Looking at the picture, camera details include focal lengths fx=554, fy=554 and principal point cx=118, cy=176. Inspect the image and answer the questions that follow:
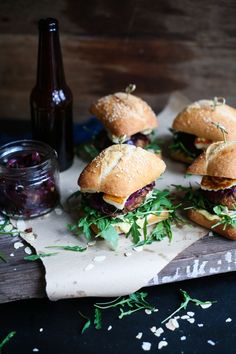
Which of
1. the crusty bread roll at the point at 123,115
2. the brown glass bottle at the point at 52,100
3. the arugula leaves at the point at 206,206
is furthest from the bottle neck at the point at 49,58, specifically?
the arugula leaves at the point at 206,206

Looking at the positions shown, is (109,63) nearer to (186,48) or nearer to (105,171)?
(186,48)

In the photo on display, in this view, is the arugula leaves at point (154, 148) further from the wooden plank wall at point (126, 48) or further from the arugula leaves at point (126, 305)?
the arugula leaves at point (126, 305)

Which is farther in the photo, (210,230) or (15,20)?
(15,20)

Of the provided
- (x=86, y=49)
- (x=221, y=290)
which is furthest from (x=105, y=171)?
(x=86, y=49)

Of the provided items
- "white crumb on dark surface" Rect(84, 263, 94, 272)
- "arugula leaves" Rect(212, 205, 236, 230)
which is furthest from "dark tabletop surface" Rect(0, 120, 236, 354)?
"arugula leaves" Rect(212, 205, 236, 230)

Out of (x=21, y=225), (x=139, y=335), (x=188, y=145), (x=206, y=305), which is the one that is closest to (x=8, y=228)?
(x=21, y=225)

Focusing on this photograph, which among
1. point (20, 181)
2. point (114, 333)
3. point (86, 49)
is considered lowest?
point (114, 333)

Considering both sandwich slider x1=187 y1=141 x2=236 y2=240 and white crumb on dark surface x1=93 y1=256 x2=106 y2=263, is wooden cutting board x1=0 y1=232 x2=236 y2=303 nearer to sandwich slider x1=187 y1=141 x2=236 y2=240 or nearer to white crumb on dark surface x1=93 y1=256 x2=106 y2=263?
sandwich slider x1=187 y1=141 x2=236 y2=240
